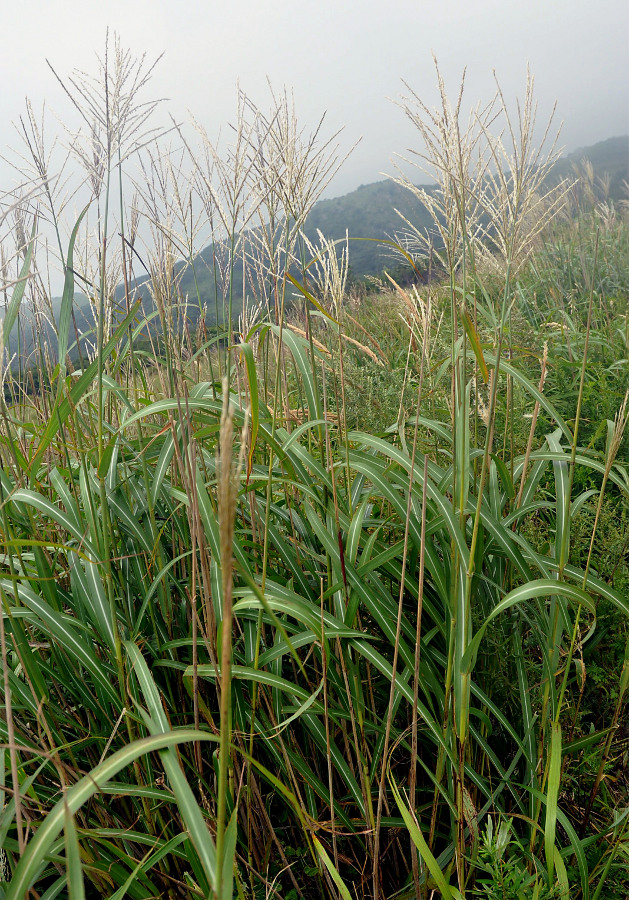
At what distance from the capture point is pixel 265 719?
1365mm

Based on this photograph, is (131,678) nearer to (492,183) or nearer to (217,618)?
(217,618)

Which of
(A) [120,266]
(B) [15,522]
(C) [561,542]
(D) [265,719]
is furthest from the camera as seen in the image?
(A) [120,266]

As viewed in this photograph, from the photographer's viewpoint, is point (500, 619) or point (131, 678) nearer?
point (131, 678)

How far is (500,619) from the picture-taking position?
1.39 m

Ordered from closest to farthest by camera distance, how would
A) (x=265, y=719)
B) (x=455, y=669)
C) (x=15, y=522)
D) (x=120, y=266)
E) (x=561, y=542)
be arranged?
(x=455, y=669), (x=561, y=542), (x=265, y=719), (x=15, y=522), (x=120, y=266)

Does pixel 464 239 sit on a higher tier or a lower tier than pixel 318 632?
higher

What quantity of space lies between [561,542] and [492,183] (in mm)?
786

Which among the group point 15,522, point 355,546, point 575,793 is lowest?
point 575,793

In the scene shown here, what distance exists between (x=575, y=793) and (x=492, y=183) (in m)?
1.49

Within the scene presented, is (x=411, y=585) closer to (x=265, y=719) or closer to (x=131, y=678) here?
(x=265, y=719)

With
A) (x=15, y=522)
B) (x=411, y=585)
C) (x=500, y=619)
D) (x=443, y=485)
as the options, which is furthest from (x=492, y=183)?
(x=15, y=522)

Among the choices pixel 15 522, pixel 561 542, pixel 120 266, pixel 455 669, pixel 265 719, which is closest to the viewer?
pixel 455 669

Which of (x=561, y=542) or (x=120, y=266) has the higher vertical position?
(x=120, y=266)

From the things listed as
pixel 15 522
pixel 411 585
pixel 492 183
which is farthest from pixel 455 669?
pixel 15 522
